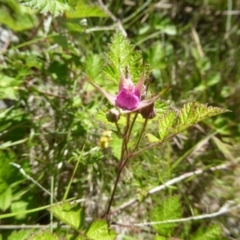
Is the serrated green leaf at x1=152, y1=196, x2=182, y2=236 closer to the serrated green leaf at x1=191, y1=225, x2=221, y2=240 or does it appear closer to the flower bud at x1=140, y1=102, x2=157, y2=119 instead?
the serrated green leaf at x1=191, y1=225, x2=221, y2=240

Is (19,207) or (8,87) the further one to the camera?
(8,87)

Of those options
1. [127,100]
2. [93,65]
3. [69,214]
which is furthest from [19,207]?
[127,100]

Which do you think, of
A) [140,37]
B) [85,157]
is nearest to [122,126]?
[85,157]

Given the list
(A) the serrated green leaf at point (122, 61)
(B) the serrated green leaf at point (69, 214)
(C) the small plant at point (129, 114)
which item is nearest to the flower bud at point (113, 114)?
(C) the small plant at point (129, 114)

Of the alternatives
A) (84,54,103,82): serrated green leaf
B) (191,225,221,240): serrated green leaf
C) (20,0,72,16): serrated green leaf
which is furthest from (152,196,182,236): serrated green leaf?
(20,0,72,16): serrated green leaf

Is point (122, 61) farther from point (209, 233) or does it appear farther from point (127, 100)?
point (209, 233)
